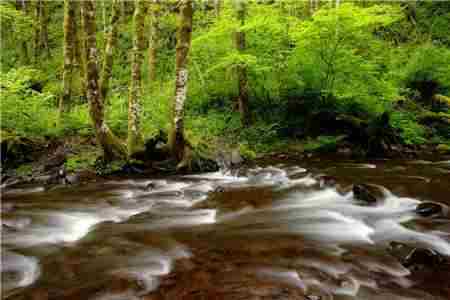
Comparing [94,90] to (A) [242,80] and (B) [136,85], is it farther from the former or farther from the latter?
(A) [242,80]

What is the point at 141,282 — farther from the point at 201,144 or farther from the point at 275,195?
the point at 201,144

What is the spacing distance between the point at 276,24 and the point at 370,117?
4.27m

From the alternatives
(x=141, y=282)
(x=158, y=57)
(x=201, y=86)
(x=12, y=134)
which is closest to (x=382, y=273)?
(x=141, y=282)

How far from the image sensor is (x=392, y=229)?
17.7 ft

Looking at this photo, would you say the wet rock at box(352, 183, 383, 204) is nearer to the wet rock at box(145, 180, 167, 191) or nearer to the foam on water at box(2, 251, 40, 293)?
the wet rock at box(145, 180, 167, 191)


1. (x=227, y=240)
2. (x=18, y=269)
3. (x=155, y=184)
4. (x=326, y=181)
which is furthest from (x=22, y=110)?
(x=227, y=240)

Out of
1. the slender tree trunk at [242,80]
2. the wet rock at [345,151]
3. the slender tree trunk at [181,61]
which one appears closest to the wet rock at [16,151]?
the slender tree trunk at [181,61]

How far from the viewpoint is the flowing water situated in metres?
3.74

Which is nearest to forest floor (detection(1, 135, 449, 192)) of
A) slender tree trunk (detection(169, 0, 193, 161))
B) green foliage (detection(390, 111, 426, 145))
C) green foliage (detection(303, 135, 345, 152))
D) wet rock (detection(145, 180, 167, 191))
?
green foliage (detection(303, 135, 345, 152))

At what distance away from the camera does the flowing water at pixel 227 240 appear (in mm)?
3742

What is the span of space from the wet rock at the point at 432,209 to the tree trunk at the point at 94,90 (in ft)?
21.6

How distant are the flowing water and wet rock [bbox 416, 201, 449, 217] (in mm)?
81

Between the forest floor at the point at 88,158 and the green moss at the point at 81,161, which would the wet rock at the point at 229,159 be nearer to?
the forest floor at the point at 88,158

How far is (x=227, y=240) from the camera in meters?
5.07
